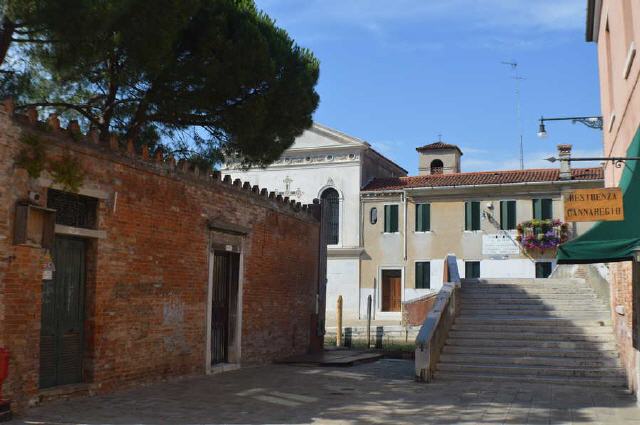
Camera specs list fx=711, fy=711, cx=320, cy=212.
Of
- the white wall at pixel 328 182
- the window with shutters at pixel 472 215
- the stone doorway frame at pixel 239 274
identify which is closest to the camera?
the stone doorway frame at pixel 239 274

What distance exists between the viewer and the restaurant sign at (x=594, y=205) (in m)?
8.85

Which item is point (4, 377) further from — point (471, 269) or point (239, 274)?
point (471, 269)

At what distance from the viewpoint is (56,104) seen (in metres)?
12.7

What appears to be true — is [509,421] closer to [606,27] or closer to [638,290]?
[638,290]

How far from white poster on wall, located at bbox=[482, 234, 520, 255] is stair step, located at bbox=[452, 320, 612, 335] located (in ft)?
59.6

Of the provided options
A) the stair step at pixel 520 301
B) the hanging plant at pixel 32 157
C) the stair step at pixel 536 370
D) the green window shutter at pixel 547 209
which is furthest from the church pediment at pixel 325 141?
the hanging plant at pixel 32 157

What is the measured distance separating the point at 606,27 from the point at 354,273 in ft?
77.9

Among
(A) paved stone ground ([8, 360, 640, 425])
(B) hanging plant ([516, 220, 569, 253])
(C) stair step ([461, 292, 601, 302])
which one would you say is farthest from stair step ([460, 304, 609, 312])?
(B) hanging plant ([516, 220, 569, 253])

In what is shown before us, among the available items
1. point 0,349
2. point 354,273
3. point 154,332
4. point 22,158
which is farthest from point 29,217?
point 354,273

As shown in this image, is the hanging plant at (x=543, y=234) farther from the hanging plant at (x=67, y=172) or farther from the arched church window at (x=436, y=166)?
the hanging plant at (x=67, y=172)

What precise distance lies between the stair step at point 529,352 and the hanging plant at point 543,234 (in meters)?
18.7

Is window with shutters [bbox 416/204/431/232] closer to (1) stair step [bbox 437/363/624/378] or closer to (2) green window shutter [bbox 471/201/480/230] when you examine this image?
(2) green window shutter [bbox 471/201/480/230]

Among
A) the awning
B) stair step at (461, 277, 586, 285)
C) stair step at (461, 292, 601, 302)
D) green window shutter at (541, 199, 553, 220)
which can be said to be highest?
green window shutter at (541, 199, 553, 220)

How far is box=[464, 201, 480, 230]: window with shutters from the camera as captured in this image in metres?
33.0
